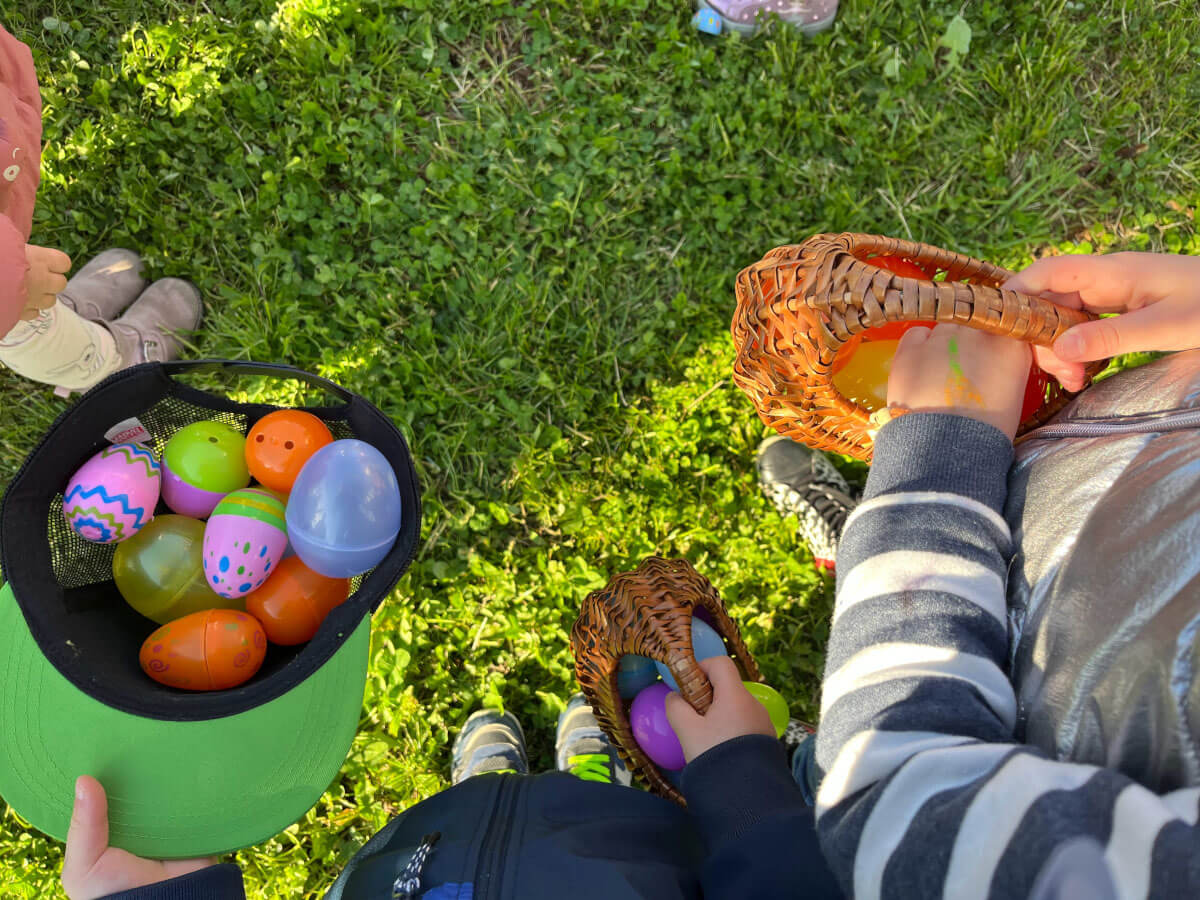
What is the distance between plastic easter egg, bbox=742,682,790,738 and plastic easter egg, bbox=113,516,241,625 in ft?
4.32

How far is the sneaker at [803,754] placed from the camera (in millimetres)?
1771

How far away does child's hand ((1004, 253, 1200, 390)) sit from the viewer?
3.83 ft

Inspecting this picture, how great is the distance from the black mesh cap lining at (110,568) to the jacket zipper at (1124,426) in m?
1.22

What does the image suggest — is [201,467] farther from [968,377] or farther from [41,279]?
[968,377]

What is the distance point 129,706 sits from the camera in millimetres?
1301

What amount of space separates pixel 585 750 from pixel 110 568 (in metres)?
1.25

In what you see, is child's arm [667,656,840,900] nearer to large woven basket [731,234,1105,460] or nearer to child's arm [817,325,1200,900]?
child's arm [817,325,1200,900]

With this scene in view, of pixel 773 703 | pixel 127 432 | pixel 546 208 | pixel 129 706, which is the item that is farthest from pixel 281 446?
pixel 773 703

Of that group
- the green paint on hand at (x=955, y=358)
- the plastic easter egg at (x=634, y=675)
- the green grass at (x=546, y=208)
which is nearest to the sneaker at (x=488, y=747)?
the green grass at (x=546, y=208)

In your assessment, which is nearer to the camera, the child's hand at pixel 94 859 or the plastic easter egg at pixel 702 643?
the child's hand at pixel 94 859

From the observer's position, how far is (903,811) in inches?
36.0

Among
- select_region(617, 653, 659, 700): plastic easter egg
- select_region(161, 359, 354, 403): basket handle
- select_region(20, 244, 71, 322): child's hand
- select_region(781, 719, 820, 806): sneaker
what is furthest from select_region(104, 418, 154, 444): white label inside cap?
select_region(781, 719, 820, 806): sneaker

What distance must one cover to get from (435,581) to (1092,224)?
8.27 feet

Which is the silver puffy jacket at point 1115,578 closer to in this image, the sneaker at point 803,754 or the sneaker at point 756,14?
the sneaker at point 803,754
